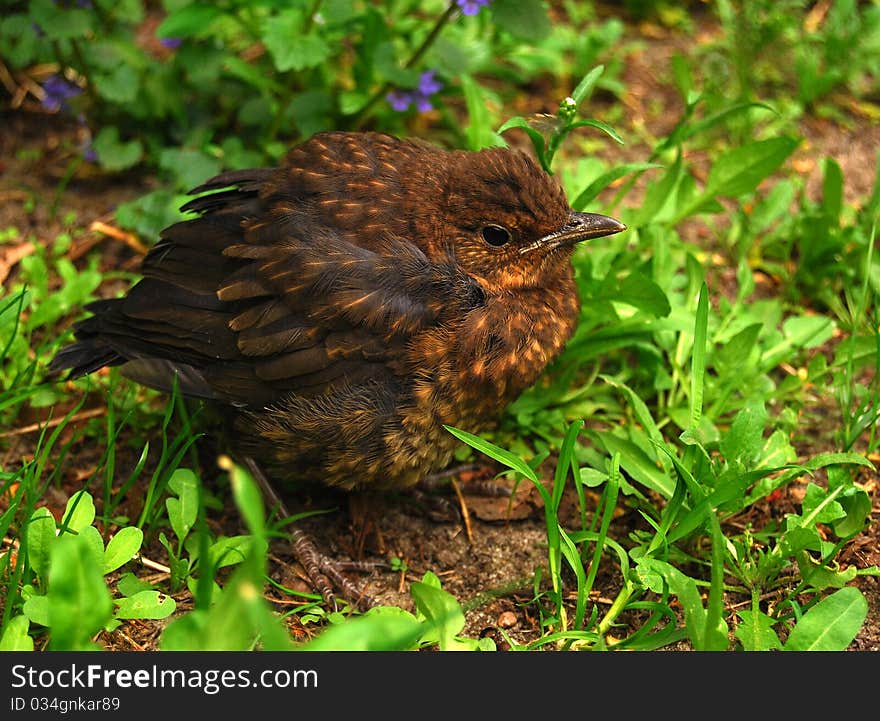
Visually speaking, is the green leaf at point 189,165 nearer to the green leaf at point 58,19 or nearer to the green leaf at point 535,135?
the green leaf at point 58,19

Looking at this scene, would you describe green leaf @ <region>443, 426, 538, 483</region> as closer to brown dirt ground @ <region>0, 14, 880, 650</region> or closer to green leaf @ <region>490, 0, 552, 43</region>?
brown dirt ground @ <region>0, 14, 880, 650</region>

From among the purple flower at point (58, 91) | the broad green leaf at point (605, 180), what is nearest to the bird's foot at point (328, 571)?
the broad green leaf at point (605, 180)

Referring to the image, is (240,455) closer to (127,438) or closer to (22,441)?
(127,438)

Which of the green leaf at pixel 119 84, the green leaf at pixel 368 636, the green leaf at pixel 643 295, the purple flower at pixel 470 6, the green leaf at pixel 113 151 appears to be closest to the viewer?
the green leaf at pixel 368 636

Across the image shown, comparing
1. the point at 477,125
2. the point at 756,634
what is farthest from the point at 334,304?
the point at 756,634

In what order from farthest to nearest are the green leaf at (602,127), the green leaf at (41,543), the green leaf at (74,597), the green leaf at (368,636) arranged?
the green leaf at (602,127) → the green leaf at (41,543) → the green leaf at (74,597) → the green leaf at (368,636)

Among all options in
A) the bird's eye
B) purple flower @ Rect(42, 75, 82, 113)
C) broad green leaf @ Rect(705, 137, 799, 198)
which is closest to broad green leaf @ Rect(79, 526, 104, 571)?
the bird's eye

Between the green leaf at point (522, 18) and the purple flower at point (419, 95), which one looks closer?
the green leaf at point (522, 18)
